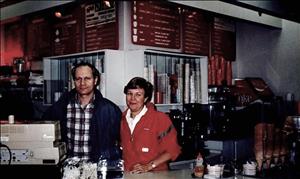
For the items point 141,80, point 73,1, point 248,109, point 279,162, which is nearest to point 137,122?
point 141,80

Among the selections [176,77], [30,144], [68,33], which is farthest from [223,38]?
[30,144]

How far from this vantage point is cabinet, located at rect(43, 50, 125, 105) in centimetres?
310

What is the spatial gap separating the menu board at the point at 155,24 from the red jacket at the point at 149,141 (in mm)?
986

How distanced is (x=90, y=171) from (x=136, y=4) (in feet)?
6.19

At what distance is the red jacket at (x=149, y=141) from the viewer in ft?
8.27

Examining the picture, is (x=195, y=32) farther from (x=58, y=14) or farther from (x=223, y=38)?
(x=58, y=14)

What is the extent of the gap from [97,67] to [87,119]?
0.75m

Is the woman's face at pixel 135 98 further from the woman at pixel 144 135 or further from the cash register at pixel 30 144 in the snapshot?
the cash register at pixel 30 144

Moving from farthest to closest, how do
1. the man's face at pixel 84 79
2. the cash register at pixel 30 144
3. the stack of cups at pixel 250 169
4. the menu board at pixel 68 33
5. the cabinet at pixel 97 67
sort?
the menu board at pixel 68 33
the cabinet at pixel 97 67
the man's face at pixel 84 79
the stack of cups at pixel 250 169
the cash register at pixel 30 144

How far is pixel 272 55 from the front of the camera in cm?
453

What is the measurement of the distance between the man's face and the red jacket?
0.40m

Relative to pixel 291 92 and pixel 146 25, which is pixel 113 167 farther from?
pixel 291 92

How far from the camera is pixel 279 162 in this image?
2303 mm

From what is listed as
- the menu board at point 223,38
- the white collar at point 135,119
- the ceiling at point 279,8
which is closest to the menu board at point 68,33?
the white collar at point 135,119
